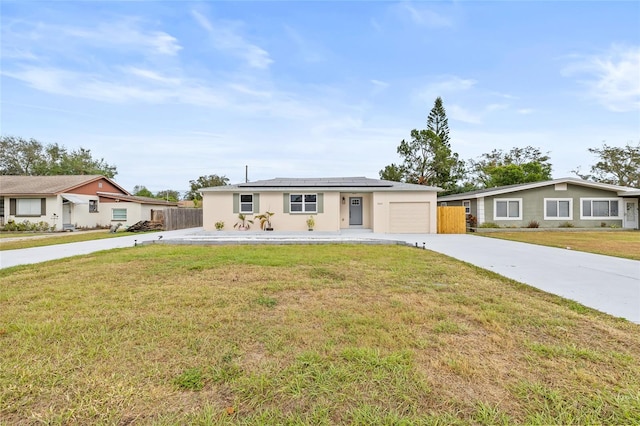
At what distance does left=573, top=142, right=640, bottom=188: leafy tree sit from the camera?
30.1 metres

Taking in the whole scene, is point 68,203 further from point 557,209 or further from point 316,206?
point 557,209

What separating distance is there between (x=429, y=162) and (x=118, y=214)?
2797cm

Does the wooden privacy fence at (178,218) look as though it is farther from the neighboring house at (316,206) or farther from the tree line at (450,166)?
the tree line at (450,166)

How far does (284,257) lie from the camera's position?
7.93 m

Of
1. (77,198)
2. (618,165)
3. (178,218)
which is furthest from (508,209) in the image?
(77,198)

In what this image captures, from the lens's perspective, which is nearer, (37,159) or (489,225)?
(489,225)

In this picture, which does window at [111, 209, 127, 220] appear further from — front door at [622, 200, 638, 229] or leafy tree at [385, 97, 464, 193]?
front door at [622, 200, 638, 229]

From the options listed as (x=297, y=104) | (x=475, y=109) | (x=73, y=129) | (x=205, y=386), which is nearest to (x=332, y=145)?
(x=297, y=104)

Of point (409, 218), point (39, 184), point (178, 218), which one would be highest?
point (39, 184)

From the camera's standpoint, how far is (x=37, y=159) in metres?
32.7

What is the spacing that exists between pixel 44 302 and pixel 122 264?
301 cm

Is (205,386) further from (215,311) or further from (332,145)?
(332,145)

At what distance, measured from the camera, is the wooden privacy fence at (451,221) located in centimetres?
1603

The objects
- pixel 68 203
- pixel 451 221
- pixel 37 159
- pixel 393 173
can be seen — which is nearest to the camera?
pixel 451 221
